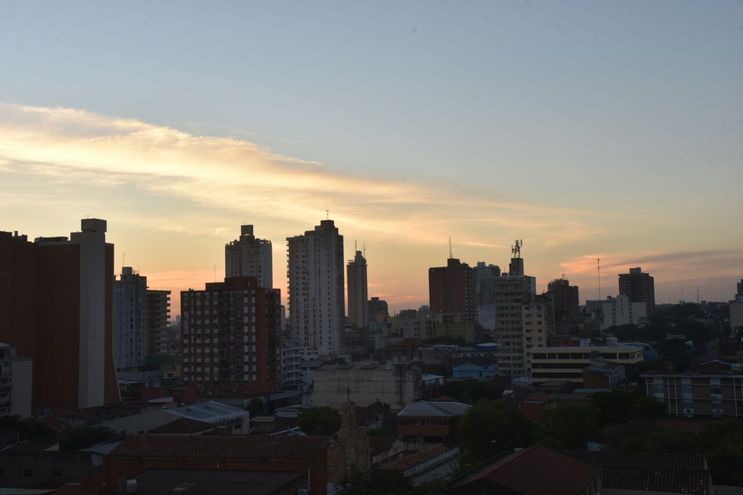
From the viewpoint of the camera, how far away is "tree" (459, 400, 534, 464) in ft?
150

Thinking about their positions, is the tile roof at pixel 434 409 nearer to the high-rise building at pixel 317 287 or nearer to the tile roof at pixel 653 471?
the tile roof at pixel 653 471

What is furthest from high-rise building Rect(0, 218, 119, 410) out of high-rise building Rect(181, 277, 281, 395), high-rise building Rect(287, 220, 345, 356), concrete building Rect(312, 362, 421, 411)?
high-rise building Rect(287, 220, 345, 356)

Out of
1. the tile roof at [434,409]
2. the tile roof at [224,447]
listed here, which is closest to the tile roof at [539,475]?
the tile roof at [224,447]

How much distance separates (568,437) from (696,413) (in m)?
14.8

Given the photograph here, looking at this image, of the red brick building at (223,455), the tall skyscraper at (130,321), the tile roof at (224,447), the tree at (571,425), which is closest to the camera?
the red brick building at (223,455)

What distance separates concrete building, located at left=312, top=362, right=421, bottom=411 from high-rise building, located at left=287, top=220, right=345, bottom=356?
59.0m

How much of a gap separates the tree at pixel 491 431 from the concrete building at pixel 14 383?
28613 mm

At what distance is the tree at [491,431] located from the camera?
45625 millimetres

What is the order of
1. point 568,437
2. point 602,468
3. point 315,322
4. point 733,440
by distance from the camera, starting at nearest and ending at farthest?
point 602,468 → point 733,440 → point 568,437 → point 315,322

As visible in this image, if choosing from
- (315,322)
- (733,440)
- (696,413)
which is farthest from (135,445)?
(315,322)

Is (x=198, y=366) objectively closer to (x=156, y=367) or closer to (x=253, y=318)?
(x=253, y=318)

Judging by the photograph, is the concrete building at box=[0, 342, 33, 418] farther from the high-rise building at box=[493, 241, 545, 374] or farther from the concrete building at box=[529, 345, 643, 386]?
the high-rise building at box=[493, 241, 545, 374]

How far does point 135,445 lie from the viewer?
109 ft

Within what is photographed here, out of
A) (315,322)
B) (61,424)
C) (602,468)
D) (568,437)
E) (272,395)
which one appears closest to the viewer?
(602,468)
